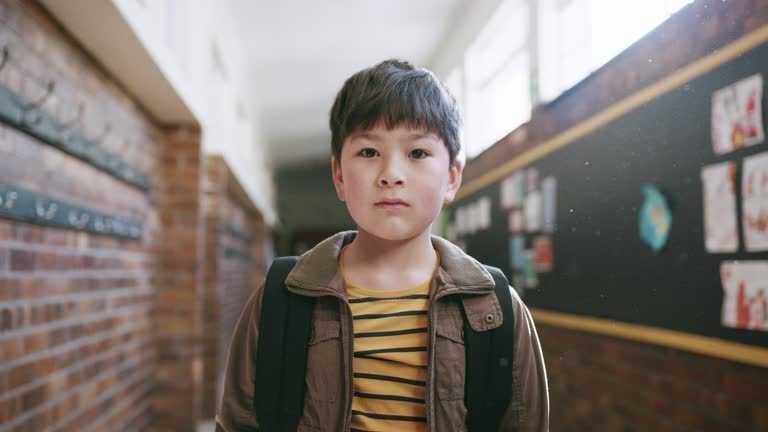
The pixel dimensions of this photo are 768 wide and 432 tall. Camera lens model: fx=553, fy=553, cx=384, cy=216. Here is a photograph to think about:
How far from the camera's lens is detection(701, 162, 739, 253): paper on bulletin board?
0.75 m

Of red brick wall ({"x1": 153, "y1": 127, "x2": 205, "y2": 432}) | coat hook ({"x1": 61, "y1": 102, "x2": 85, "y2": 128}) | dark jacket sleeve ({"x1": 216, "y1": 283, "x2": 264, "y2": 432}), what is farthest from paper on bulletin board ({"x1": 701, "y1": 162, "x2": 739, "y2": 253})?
red brick wall ({"x1": 153, "y1": 127, "x2": 205, "y2": 432})

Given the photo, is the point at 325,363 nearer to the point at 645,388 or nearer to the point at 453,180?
the point at 453,180

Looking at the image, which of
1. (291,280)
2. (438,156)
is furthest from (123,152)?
(438,156)

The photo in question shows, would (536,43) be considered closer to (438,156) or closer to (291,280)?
(438,156)

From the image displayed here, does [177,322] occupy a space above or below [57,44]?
below

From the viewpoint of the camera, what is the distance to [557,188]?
1.09 meters

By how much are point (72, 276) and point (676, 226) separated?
1742 mm

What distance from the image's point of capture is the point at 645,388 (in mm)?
1104

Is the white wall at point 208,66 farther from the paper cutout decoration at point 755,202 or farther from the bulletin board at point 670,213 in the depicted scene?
the paper cutout decoration at point 755,202

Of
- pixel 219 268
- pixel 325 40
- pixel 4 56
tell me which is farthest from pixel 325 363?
pixel 219 268

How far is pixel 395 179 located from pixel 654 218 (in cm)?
35

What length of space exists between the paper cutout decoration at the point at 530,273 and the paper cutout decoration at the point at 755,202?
1.14ft

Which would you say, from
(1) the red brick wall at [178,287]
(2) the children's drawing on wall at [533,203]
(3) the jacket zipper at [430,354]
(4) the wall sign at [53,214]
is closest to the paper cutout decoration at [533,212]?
(2) the children's drawing on wall at [533,203]

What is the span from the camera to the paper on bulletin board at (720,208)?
750 mm
